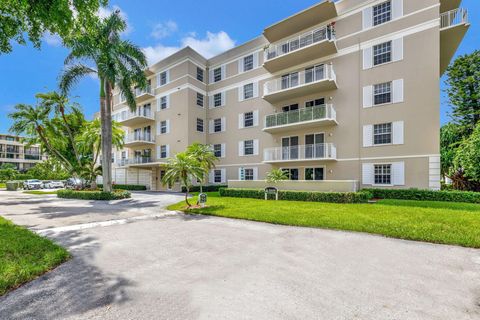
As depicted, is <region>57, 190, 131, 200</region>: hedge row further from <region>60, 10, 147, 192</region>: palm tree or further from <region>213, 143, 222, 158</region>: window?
<region>213, 143, 222, 158</region>: window

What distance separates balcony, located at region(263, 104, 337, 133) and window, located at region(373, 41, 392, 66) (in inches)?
190

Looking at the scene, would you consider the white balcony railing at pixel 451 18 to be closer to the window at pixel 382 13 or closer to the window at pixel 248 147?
the window at pixel 382 13

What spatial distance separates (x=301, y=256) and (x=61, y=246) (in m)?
6.79

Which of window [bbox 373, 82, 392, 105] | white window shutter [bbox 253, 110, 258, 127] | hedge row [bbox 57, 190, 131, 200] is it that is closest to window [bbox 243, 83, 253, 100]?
white window shutter [bbox 253, 110, 258, 127]

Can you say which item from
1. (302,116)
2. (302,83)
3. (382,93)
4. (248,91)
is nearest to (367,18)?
(382,93)

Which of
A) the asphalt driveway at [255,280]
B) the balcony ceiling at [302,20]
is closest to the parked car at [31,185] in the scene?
the asphalt driveway at [255,280]

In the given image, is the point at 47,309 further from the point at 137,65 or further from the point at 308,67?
the point at 308,67

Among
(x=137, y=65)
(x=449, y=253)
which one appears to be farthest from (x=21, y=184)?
(x=449, y=253)

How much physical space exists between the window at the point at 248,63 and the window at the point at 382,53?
11.7m

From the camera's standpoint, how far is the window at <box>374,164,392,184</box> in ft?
53.8

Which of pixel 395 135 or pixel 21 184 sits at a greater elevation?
pixel 395 135

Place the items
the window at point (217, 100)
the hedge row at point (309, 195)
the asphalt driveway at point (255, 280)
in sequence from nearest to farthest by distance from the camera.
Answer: the asphalt driveway at point (255, 280) → the hedge row at point (309, 195) → the window at point (217, 100)

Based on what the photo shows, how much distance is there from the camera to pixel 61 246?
6383 millimetres

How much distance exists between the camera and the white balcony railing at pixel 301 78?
17964 mm
